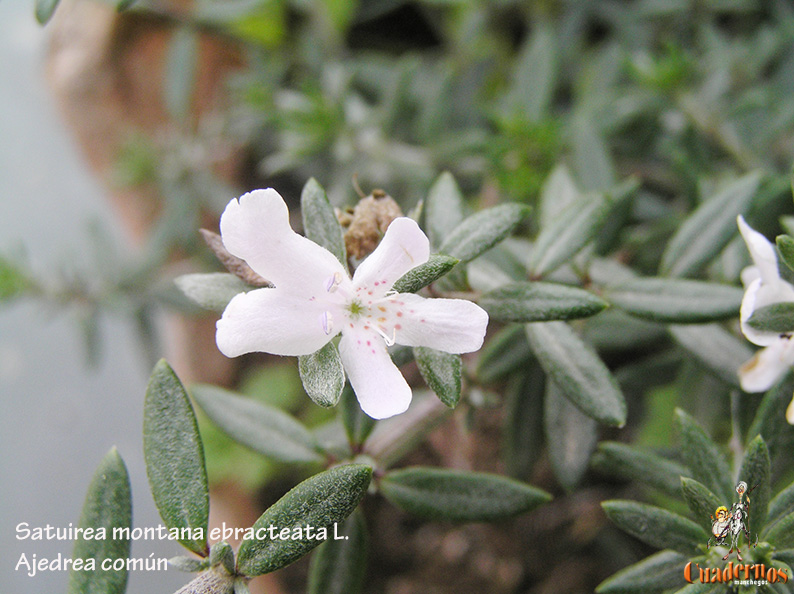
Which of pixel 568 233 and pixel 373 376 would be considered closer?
pixel 373 376

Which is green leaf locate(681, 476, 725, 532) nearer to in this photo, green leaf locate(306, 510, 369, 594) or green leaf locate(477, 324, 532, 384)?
green leaf locate(477, 324, 532, 384)

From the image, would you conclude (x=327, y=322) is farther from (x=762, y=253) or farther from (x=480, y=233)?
(x=762, y=253)

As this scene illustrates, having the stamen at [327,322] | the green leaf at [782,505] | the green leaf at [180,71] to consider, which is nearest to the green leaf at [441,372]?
the stamen at [327,322]

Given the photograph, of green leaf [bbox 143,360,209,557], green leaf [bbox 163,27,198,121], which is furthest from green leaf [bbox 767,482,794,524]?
green leaf [bbox 163,27,198,121]

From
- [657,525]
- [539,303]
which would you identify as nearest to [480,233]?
[539,303]

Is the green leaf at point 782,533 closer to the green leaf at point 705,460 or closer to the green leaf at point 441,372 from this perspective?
the green leaf at point 705,460

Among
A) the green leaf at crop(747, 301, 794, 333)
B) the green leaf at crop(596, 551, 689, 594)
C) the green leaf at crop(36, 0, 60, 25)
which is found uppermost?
→ the green leaf at crop(36, 0, 60, 25)
